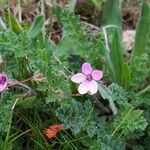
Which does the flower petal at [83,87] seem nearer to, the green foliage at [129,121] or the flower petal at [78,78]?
the flower petal at [78,78]

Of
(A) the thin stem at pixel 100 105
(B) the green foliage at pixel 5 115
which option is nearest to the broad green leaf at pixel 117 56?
(A) the thin stem at pixel 100 105

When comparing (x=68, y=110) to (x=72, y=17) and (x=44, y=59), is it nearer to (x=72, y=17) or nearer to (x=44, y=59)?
(x=44, y=59)

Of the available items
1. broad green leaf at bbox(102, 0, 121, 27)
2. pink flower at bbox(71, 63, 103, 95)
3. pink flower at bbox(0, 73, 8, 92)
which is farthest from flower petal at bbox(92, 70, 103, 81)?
broad green leaf at bbox(102, 0, 121, 27)

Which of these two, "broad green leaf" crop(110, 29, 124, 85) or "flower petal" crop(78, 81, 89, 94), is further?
"broad green leaf" crop(110, 29, 124, 85)

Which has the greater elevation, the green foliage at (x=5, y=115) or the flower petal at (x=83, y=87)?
the flower petal at (x=83, y=87)

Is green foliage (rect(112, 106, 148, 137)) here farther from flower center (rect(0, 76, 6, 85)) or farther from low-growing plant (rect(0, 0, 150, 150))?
flower center (rect(0, 76, 6, 85))

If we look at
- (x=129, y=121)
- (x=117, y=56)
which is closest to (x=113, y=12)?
(x=117, y=56)

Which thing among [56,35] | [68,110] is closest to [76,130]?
[68,110]

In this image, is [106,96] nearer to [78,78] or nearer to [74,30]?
[78,78]
